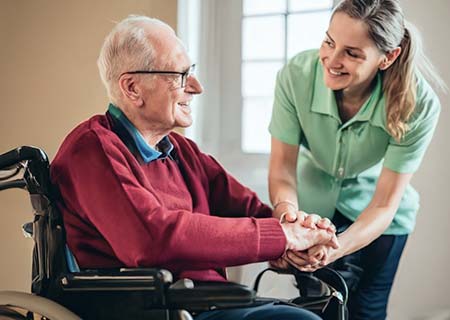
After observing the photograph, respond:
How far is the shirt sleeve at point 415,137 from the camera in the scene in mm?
1818

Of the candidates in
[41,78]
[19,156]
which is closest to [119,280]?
[19,156]

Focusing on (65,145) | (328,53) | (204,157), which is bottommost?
(204,157)

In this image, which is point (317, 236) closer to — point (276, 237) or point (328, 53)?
point (276, 237)

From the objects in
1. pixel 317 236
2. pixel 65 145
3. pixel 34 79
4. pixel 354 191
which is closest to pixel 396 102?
pixel 354 191

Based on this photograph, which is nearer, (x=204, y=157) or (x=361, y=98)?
(x=204, y=157)

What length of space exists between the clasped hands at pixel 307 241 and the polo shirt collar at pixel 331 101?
1.32 feet

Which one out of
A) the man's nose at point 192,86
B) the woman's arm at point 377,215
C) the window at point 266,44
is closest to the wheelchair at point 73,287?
the man's nose at point 192,86

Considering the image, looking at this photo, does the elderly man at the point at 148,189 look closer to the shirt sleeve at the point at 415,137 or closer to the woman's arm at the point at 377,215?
the woman's arm at the point at 377,215

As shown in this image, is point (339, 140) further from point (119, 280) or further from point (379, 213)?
point (119, 280)

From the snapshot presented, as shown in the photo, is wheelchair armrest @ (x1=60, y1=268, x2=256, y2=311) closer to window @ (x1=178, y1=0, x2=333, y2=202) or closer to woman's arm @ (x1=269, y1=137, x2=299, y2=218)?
woman's arm @ (x1=269, y1=137, x2=299, y2=218)

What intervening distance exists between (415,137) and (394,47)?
263 millimetres

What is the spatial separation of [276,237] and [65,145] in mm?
505

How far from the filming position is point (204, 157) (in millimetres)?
1781

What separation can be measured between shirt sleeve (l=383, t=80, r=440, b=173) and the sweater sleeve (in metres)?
0.57
